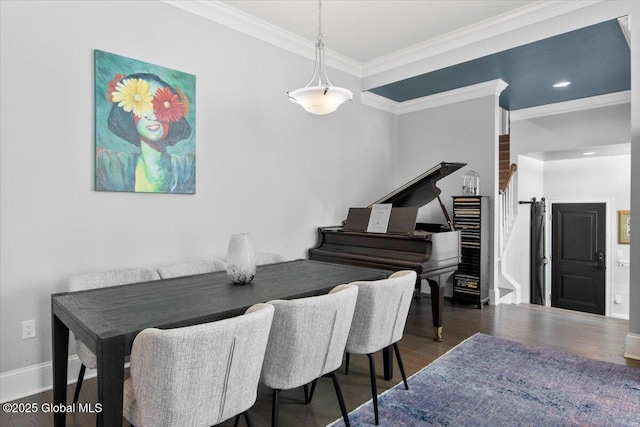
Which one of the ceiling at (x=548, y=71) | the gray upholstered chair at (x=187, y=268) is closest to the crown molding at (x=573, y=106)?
the ceiling at (x=548, y=71)

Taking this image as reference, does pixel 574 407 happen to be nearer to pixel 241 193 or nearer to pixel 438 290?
pixel 438 290

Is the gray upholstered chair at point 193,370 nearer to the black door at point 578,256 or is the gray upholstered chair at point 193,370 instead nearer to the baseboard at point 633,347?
the baseboard at point 633,347

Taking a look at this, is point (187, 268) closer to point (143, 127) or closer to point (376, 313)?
point (143, 127)

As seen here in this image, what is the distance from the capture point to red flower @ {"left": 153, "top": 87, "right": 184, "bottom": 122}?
9.95 ft

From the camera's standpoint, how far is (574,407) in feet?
7.41

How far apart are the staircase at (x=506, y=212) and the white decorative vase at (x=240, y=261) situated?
377 centimetres

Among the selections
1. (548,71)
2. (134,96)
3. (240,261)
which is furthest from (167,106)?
(548,71)

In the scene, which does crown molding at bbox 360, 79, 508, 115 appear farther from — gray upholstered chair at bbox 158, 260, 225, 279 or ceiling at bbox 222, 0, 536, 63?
gray upholstered chair at bbox 158, 260, 225, 279

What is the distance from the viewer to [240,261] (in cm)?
222

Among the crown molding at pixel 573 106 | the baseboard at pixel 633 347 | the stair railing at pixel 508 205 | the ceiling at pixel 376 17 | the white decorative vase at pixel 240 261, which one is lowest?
the baseboard at pixel 633 347

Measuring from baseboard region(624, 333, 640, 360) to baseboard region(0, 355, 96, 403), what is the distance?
431 cm

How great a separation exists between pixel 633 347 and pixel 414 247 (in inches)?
75.0

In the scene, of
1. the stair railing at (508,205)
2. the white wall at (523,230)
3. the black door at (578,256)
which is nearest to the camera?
the stair railing at (508,205)

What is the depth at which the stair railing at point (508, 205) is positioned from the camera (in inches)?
210
